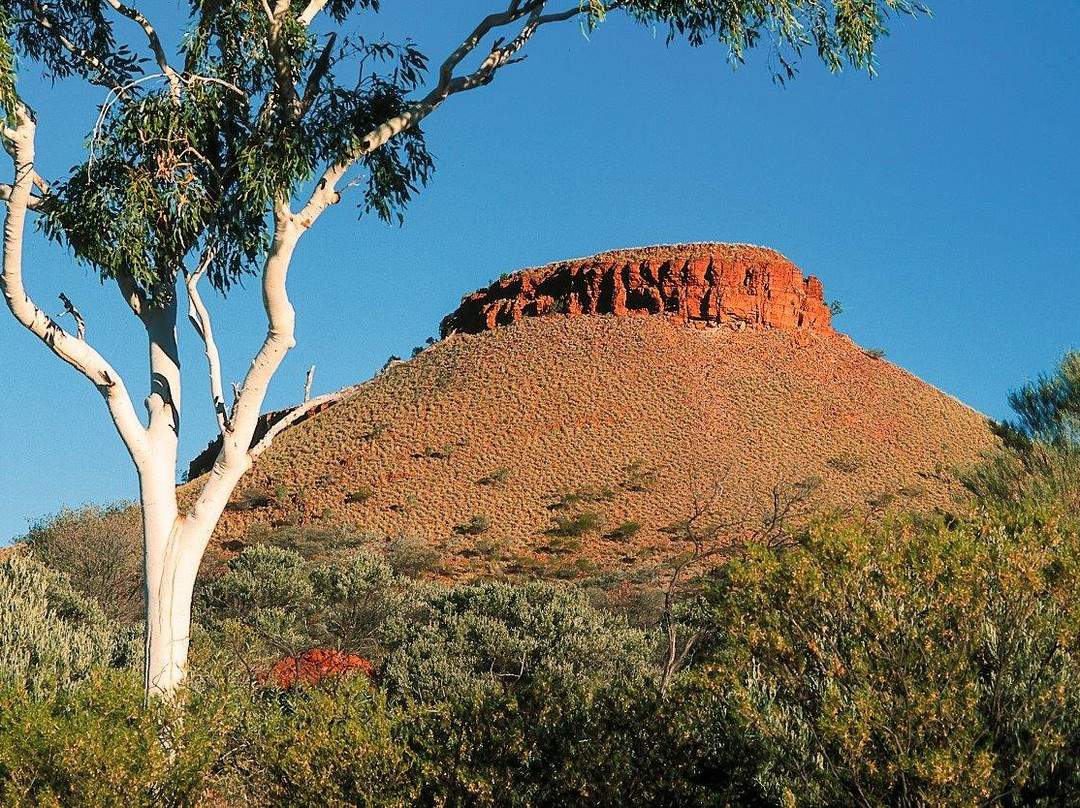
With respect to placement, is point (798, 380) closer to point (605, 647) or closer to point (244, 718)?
point (605, 647)

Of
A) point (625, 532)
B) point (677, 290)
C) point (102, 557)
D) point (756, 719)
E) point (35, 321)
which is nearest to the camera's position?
point (756, 719)

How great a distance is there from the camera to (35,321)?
8648 mm

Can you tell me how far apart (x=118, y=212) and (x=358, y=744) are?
4903mm

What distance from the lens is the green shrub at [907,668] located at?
18.1 feet

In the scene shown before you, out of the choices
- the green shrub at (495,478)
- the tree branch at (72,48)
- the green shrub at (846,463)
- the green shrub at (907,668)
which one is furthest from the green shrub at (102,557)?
the green shrub at (846,463)

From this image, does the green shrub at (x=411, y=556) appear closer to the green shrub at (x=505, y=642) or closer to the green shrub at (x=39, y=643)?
the green shrub at (x=505, y=642)

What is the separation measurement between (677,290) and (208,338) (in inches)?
2553

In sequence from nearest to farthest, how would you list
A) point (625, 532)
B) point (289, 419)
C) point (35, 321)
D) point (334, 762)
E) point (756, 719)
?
point (756, 719)
point (334, 762)
point (35, 321)
point (289, 419)
point (625, 532)

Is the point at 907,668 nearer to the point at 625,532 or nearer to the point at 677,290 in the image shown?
the point at 625,532

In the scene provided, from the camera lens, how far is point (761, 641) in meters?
6.02

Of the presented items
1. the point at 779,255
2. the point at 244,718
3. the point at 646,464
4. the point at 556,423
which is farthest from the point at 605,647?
the point at 779,255

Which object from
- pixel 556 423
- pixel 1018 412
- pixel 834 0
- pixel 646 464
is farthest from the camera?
pixel 556 423

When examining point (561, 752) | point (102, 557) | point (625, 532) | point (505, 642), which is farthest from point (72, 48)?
point (625, 532)

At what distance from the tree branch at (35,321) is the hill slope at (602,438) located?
116 feet
